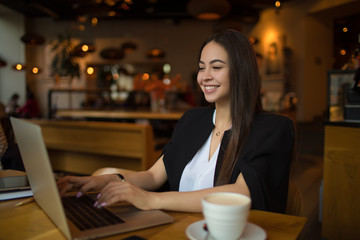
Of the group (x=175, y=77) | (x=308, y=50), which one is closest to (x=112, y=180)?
→ (x=175, y=77)

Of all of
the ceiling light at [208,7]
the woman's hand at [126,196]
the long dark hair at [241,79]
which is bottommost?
the woman's hand at [126,196]

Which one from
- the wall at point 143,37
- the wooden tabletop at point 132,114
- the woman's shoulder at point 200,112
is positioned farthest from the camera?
the wall at point 143,37

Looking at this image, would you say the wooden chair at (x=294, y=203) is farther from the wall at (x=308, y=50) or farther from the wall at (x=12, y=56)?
the wall at (x=12, y=56)

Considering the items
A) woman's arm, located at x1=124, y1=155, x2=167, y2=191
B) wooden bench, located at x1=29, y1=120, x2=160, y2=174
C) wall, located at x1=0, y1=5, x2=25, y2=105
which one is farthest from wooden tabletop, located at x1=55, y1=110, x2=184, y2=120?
wall, located at x1=0, y1=5, x2=25, y2=105

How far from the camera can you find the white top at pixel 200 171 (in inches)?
57.2

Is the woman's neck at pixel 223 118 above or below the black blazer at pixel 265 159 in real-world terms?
above

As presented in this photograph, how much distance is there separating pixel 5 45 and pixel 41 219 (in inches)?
442

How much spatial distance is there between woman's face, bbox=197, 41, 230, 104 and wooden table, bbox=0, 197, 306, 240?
613mm

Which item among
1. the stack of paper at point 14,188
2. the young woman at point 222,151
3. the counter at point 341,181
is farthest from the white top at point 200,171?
the counter at point 341,181

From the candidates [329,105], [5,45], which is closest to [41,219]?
[329,105]

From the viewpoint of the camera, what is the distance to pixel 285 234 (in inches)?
33.7

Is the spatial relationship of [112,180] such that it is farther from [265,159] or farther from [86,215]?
[265,159]

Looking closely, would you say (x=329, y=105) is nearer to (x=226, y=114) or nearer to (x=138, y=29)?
(x=226, y=114)

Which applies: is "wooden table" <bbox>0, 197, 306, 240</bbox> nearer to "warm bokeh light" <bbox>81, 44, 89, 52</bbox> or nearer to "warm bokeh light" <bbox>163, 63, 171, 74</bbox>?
"warm bokeh light" <bbox>81, 44, 89, 52</bbox>
